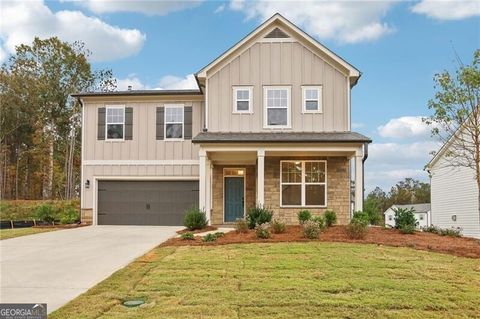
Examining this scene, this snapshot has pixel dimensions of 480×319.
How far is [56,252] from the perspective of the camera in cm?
1144

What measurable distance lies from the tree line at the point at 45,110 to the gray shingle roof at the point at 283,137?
19.8m

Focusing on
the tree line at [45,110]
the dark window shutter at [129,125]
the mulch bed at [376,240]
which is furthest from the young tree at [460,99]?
the tree line at [45,110]

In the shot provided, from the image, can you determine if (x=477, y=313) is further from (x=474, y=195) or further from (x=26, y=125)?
(x=26, y=125)

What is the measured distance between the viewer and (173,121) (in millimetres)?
19250

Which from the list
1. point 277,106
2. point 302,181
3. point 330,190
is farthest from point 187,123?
point 330,190

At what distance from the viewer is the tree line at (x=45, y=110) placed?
33.6m

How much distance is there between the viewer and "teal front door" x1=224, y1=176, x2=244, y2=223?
754 inches

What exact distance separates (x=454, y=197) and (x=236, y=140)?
47.4ft

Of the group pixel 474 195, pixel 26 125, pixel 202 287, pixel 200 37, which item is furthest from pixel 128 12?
pixel 26 125

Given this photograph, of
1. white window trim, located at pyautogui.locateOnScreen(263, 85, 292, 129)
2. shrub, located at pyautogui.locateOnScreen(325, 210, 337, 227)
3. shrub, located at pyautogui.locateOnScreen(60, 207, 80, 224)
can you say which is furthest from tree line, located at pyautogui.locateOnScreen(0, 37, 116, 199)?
shrub, located at pyautogui.locateOnScreen(325, 210, 337, 227)

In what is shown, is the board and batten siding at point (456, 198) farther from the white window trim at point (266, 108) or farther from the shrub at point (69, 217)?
the shrub at point (69, 217)

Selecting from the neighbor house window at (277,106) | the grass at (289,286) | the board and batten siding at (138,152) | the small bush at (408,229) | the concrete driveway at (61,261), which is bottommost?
the concrete driveway at (61,261)

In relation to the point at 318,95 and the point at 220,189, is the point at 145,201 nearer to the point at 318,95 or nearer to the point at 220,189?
the point at 220,189

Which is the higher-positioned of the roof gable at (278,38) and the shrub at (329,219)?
the roof gable at (278,38)
